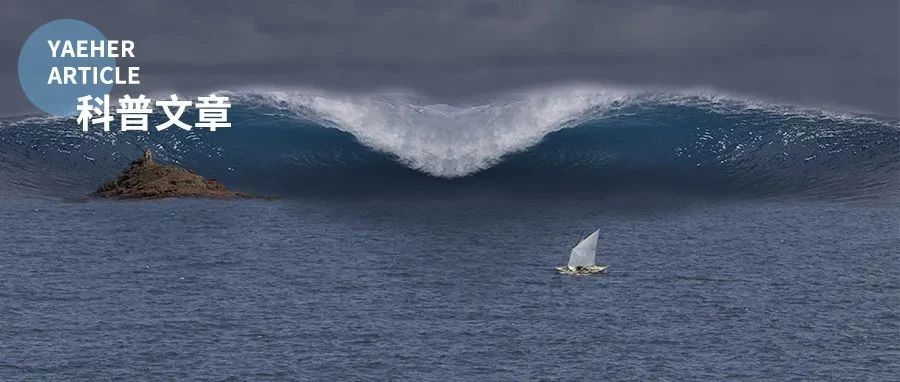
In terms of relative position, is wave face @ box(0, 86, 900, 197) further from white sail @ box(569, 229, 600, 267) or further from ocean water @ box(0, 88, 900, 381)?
white sail @ box(569, 229, 600, 267)

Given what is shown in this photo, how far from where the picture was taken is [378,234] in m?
86.1

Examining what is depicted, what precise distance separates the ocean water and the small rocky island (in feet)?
5.15

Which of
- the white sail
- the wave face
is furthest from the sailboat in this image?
the wave face

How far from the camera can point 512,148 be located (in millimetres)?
111938

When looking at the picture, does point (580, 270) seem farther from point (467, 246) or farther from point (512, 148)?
point (512, 148)

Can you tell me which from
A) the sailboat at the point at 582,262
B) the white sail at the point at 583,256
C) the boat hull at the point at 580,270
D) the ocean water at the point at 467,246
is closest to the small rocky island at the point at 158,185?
the ocean water at the point at 467,246

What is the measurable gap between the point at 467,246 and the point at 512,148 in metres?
31.0

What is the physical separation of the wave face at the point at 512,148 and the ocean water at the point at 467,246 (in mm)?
300

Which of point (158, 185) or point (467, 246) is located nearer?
point (467, 246)

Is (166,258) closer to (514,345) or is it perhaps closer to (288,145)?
(514,345)

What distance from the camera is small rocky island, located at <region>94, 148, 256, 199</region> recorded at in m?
95.8

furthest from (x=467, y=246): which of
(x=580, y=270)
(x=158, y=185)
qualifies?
(x=158, y=185)

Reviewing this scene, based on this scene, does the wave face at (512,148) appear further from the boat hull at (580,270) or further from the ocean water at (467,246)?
the boat hull at (580,270)

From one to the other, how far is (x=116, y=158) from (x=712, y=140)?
140 feet
